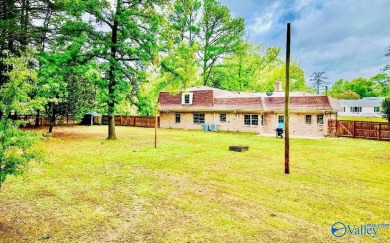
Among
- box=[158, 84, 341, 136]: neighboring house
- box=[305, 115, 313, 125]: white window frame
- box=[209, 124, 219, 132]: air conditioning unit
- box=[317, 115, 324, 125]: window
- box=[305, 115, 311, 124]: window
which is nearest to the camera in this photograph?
box=[317, 115, 324, 125]: window

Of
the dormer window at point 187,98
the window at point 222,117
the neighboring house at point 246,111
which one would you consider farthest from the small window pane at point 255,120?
the dormer window at point 187,98

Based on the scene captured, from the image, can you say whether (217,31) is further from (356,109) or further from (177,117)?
(356,109)

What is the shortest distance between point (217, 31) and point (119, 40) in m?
21.9

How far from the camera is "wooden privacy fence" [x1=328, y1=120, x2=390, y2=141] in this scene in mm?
21781

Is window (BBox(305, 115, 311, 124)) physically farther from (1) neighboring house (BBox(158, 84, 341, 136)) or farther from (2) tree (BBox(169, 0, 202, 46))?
(2) tree (BBox(169, 0, 202, 46))

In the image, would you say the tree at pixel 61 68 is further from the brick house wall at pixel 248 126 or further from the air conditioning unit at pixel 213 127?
the air conditioning unit at pixel 213 127

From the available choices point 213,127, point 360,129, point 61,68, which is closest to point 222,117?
point 213,127

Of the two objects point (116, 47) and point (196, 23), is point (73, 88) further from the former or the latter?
point (196, 23)

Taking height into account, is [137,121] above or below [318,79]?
below

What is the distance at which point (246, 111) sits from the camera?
2797 cm

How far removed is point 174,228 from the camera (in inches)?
211

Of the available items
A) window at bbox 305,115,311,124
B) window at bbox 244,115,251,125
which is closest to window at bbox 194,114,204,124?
window at bbox 244,115,251,125

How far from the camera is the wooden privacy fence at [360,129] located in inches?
858

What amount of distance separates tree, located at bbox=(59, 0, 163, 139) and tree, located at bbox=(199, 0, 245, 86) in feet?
64.8
